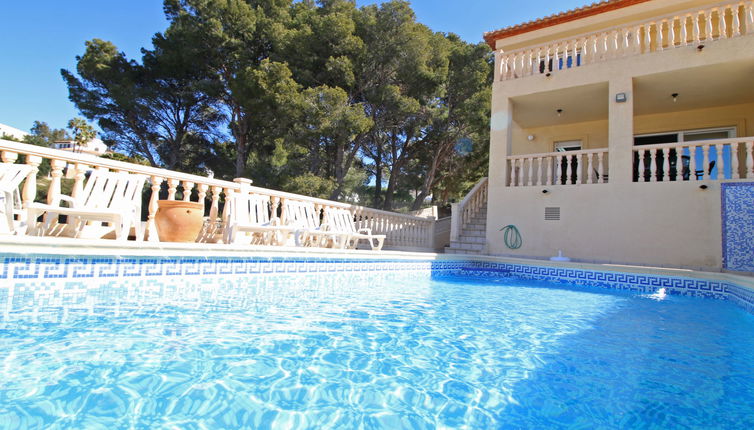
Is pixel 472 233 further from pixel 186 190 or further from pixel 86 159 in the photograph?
pixel 86 159

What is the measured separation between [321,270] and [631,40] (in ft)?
27.4

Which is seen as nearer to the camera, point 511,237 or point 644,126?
point 511,237

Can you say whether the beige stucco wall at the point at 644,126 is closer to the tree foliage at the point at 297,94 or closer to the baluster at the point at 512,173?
the tree foliage at the point at 297,94

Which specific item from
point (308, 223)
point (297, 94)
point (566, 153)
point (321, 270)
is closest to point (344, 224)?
point (308, 223)

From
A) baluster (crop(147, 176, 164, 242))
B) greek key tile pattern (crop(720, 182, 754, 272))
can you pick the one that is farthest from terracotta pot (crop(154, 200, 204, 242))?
greek key tile pattern (crop(720, 182, 754, 272))

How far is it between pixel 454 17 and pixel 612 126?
9.16m

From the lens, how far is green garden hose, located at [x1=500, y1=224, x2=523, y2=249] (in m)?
9.00

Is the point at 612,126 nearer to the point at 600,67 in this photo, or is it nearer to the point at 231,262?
the point at 600,67

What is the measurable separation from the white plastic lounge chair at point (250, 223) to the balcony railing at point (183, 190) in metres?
0.20

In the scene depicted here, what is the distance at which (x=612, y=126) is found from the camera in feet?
26.9

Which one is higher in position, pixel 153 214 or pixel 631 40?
pixel 631 40

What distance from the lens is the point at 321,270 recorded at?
6.11m

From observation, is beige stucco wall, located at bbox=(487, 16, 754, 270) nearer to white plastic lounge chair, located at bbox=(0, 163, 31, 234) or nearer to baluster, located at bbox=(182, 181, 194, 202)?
baluster, located at bbox=(182, 181, 194, 202)

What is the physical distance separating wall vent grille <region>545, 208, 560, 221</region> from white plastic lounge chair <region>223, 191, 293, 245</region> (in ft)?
18.5
